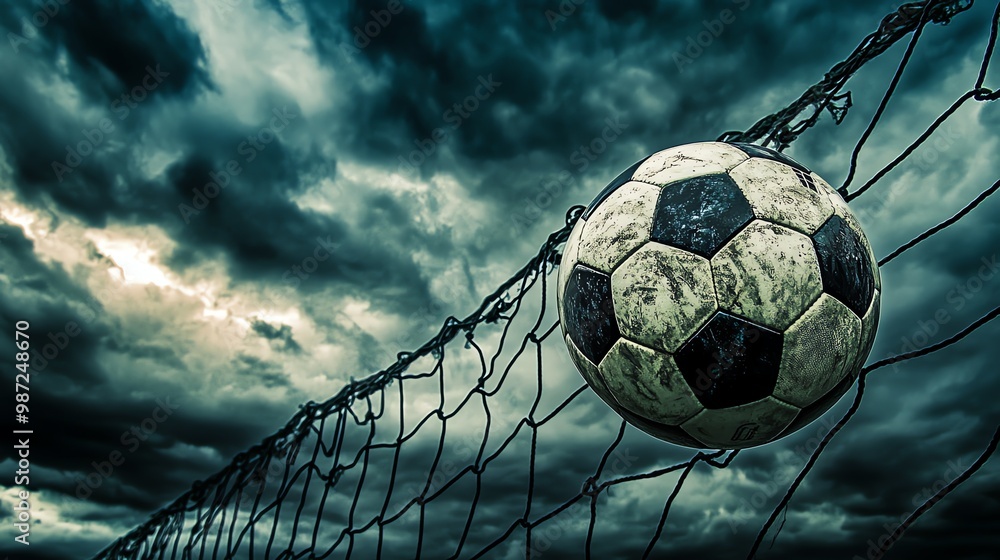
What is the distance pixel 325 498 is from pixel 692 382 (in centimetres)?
258

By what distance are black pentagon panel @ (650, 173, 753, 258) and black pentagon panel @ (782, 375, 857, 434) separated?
51 cm

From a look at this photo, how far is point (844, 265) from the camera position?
167cm

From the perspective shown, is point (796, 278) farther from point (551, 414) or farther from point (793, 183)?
point (551, 414)

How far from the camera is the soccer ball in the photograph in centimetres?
159

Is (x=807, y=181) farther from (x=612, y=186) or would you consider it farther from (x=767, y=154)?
(x=612, y=186)

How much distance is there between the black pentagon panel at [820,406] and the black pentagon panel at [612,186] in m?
0.77

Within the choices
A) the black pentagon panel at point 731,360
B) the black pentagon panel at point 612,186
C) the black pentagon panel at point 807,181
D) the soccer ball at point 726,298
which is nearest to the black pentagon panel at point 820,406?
the soccer ball at point 726,298

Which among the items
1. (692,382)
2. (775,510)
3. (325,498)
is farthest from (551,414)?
(325,498)

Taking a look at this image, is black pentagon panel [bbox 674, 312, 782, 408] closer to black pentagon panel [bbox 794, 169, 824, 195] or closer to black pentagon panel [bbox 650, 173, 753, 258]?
black pentagon panel [bbox 650, 173, 753, 258]

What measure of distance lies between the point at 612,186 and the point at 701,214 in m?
0.36

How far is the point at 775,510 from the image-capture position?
6.54ft

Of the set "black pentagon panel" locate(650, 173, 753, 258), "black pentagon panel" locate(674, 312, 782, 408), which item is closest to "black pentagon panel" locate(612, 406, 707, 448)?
"black pentagon panel" locate(674, 312, 782, 408)

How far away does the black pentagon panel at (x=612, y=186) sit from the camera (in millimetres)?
1925

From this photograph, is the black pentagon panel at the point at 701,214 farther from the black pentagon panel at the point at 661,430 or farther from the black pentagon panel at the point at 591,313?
the black pentagon panel at the point at 661,430
